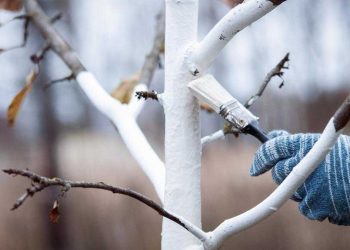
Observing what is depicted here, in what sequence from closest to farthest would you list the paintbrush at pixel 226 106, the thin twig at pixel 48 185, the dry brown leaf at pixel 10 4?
the thin twig at pixel 48 185, the paintbrush at pixel 226 106, the dry brown leaf at pixel 10 4

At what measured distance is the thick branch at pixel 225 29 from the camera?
58 cm

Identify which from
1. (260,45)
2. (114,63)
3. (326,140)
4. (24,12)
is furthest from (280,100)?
(326,140)

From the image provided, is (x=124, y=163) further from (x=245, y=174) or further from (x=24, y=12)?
(x=24, y=12)

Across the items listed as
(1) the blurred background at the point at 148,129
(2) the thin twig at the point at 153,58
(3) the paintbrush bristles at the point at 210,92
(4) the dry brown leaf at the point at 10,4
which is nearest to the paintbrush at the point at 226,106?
(3) the paintbrush bristles at the point at 210,92

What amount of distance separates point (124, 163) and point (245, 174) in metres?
0.66

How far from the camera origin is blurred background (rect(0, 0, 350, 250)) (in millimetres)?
3234

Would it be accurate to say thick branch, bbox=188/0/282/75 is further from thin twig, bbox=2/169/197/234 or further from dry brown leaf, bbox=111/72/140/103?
dry brown leaf, bbox=111/72/140/103

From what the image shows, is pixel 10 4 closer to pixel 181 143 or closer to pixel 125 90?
pixel 125 90

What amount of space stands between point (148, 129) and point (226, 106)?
3.04m

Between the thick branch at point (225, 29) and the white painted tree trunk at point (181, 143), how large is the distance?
15 millimetres

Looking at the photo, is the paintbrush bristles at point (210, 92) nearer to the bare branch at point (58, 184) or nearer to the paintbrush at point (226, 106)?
the paintbrush at point (226, 106)

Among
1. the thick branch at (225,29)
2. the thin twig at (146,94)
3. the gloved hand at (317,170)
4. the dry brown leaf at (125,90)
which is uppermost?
the dry brown leaf at (125,90)

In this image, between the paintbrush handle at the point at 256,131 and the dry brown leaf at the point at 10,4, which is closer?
the paintbrush handle at the point at 256,131

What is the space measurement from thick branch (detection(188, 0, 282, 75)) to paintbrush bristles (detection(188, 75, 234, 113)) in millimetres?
11
